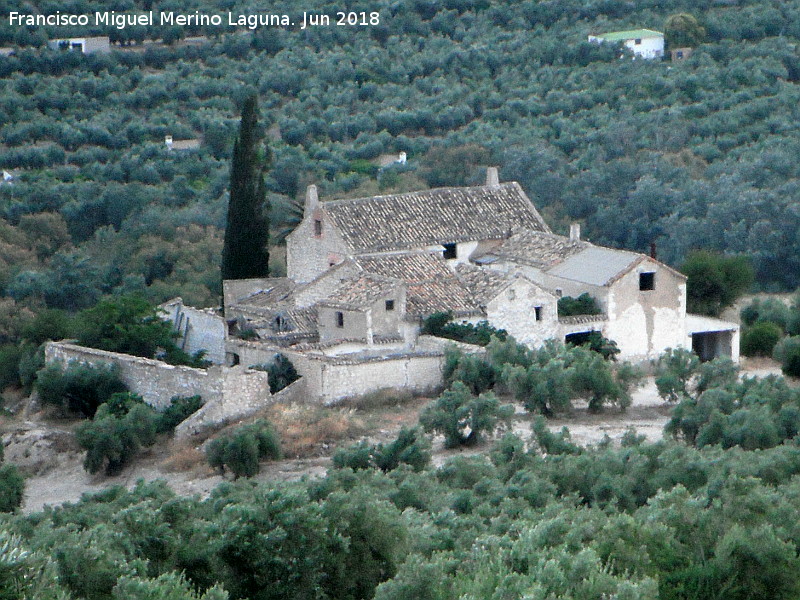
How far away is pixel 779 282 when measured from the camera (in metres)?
48.7

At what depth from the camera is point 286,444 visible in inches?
1037

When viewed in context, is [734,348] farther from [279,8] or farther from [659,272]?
[279,8]

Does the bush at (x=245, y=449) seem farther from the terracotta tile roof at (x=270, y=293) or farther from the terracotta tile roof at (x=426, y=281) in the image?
the terracotta tile roof at (x=270, y=293)

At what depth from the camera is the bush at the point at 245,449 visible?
25.5 m

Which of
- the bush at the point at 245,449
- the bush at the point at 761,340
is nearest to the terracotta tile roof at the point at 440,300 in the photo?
the bush at the point at 245,449

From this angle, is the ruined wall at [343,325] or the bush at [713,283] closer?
the ruined wall at [343,325]

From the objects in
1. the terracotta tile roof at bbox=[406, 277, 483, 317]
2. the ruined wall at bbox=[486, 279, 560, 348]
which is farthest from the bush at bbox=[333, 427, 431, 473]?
the ruined wall at bbox=[486, 279, 560, 348]

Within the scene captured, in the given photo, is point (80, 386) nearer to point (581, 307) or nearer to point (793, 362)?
point (581, 307)

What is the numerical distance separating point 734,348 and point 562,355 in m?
5.57

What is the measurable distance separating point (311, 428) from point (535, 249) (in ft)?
28.0

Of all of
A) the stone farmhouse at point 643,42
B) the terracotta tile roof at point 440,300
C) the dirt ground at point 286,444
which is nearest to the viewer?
the dirt ground at point 286,444

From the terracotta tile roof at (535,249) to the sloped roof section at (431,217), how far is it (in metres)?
0.40

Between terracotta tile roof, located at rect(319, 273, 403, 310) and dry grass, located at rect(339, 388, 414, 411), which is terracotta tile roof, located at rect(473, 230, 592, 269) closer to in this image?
terracotta tile roof, located at rect(319, 273, 403, 310)

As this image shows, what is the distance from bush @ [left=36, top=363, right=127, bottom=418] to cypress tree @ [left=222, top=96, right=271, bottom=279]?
5183 mm
